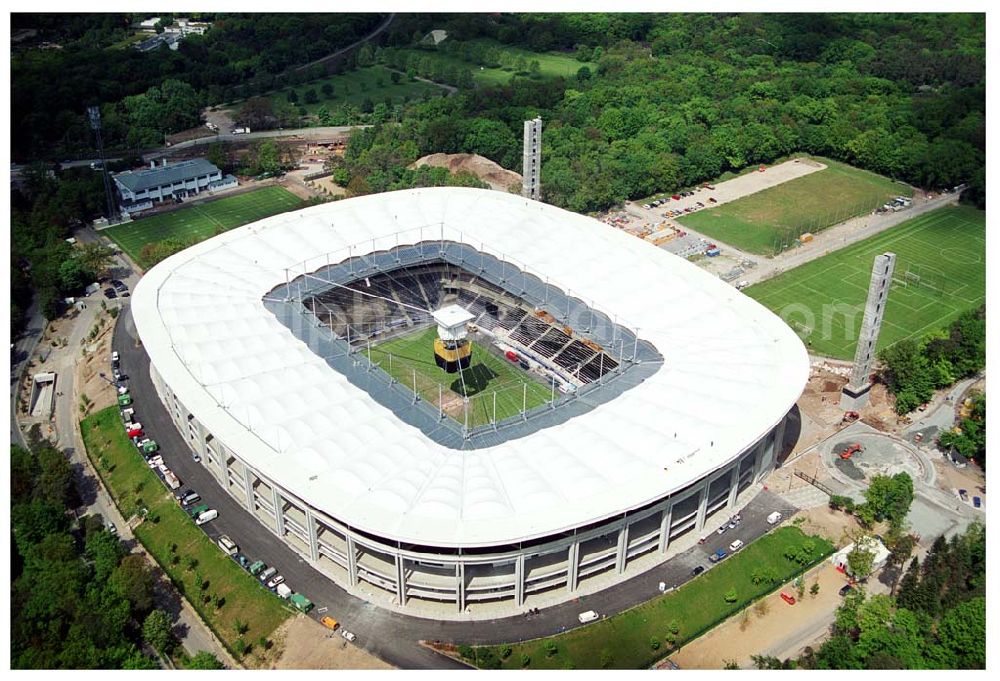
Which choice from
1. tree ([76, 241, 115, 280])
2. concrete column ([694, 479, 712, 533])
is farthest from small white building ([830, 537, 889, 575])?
tree ([76, 241, 115, 280])

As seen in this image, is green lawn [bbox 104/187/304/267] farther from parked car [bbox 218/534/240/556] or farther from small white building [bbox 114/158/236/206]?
parked car [bbox 218/534/240/556]

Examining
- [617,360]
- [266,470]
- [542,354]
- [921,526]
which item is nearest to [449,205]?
[542,354]

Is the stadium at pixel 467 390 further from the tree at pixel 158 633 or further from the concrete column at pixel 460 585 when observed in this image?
the tree at pixel 158 633

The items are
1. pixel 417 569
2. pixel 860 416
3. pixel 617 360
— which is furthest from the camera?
pixel 860 416

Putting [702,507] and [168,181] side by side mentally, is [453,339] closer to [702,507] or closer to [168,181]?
[702,507]

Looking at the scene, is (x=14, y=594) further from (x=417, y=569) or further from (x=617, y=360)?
(x=617, y=360)

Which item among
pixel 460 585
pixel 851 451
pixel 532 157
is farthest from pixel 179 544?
pixel 532 157

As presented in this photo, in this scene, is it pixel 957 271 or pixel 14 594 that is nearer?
pixel 14 594
